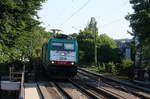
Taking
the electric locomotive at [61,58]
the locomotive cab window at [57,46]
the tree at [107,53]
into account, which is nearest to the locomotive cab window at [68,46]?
the electric locomotive at [61,58]

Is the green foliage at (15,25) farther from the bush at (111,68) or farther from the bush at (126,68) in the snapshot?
the bush at (111,68)

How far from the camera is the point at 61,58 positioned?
99.9 ft

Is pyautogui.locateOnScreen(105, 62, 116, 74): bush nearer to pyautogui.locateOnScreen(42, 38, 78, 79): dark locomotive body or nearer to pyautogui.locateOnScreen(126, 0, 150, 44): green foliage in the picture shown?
pyautogui.locateOnScreen(126, 0, 150, 44): green foliage

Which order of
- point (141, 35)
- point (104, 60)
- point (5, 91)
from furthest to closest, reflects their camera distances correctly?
point (104, 60) < point (141, 35) < point (5, 91)

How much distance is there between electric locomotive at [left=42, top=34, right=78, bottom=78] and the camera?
99.0ft

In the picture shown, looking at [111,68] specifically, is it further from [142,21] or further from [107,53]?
[107,53]

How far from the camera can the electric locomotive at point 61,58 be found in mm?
30172

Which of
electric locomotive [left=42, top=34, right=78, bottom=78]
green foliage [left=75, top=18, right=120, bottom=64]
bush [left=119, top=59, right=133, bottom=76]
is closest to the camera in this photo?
electric locomotive [left=42, top=34, right=78, bottom=78]

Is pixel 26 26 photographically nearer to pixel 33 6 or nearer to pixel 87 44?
pixel 33 6

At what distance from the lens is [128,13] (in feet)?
116

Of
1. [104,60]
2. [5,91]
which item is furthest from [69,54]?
[104,60]

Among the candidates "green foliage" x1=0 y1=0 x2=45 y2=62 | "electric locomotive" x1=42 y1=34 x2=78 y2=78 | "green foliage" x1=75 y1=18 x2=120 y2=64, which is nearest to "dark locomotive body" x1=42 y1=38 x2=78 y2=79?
"electric locomotive" x1=42 y1=34 x2=78 y2=78

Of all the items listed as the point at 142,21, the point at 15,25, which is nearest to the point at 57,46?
the point at 15,25

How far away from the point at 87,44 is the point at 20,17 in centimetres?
3559
